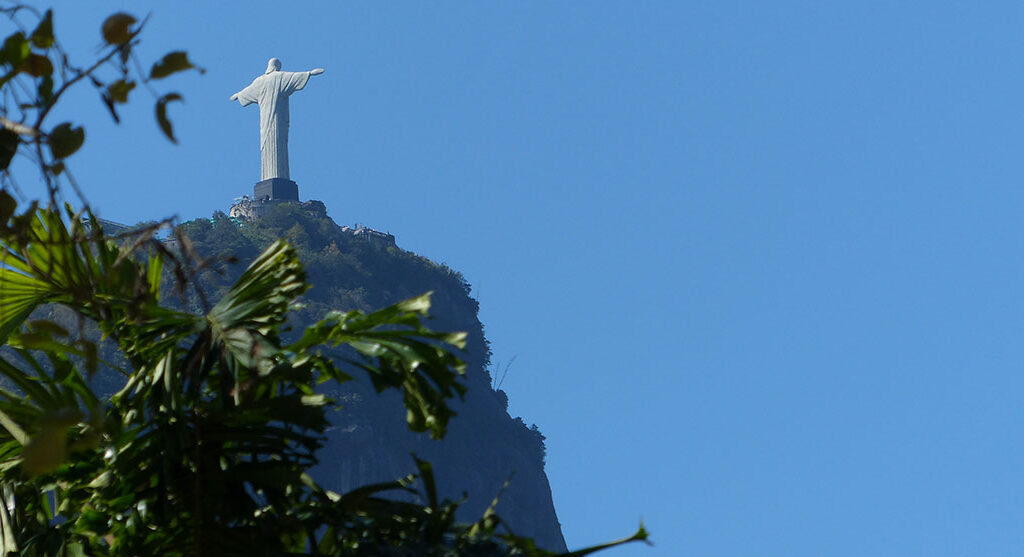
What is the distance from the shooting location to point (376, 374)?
2357 mm

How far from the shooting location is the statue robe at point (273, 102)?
48688 millimetres

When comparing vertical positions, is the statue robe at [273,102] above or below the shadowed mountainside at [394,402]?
Result: above

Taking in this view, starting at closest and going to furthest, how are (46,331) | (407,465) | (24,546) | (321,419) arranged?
(46,331) < (321,419) < (24,546) < (407,465)

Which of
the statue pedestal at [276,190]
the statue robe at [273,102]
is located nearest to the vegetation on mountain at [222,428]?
the statue robe at [273,102]

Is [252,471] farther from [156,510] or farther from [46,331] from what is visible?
[46,331]

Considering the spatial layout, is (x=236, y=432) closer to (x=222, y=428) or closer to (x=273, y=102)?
(x=222, y=428)

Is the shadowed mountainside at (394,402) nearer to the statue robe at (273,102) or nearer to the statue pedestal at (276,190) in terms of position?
the statue pedestal at (276,190)

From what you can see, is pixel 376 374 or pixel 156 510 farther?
pixel 376 374

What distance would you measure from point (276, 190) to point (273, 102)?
17.9 ft

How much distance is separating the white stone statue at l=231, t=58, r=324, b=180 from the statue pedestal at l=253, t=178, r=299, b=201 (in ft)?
4.36

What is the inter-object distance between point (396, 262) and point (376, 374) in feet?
189

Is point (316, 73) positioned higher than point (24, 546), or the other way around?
point (316, 73)

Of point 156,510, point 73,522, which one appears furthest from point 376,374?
point 73,522

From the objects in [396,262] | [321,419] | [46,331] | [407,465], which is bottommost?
[46,331]
